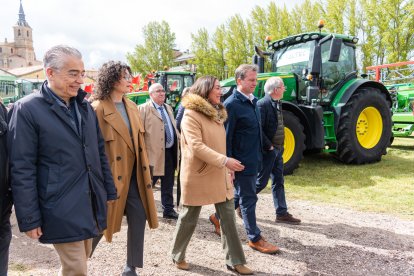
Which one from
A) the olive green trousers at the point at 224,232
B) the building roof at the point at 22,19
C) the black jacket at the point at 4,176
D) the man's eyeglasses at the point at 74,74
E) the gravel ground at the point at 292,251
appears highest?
the building roof at the point at 22,19

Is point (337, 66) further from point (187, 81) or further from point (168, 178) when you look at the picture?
point (187, 81)

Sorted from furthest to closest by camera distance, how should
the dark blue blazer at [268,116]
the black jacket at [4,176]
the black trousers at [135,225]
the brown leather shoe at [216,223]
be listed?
the dark blue blazer at [268,116]
the brown leather shoe at [216,223]
the black trousers at [135,225]
the black jacket at [4,176]

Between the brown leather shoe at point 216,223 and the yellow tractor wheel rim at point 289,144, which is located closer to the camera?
the brown leather shoe at point 216,223

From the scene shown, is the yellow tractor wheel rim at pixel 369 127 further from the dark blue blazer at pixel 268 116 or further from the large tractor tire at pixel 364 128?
the dark blue blazer at pixel 268 116

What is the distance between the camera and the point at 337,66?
7836 millimetres

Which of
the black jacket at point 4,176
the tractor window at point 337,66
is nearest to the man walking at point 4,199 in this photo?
the black jacket at point 4,176

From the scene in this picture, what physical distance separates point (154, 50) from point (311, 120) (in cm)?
3177

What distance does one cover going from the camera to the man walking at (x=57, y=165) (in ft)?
6.42

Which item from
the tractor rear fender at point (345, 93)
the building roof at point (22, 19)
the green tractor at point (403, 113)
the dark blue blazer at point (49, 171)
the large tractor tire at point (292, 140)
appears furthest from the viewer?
the building roof at point (22, 19)

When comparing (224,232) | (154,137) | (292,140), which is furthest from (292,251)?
(292,140)

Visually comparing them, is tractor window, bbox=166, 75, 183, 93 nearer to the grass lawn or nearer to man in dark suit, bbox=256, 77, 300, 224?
the grass lawn

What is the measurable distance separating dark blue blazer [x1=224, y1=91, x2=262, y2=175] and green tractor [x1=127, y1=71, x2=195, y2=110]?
337 inches

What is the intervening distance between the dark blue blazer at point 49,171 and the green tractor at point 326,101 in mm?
5102

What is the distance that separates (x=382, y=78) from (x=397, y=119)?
2886 mm
